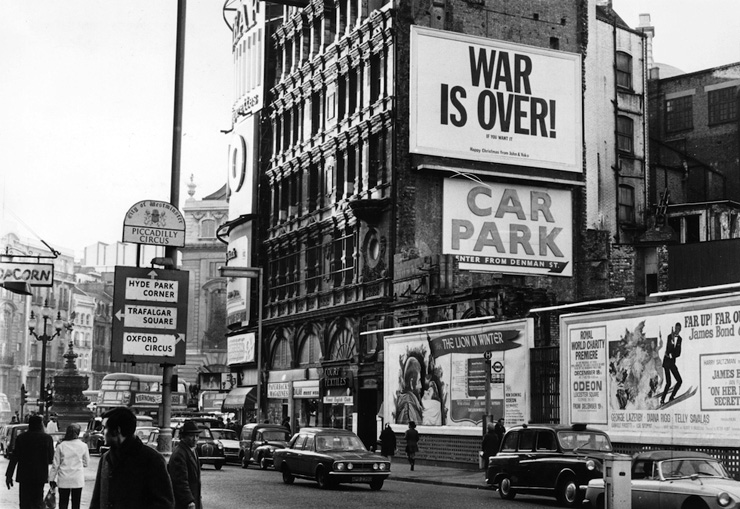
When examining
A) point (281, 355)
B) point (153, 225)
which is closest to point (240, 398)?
point (281, 355)

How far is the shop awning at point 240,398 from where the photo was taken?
69250 millimetres

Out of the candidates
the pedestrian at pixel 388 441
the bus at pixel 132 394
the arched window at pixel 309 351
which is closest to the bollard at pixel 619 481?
the pedestrian at pixel 388 441

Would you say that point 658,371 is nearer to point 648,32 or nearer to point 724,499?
Result: point 724,499

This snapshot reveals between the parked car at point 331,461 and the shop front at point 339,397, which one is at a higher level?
the shop front at point 339,397

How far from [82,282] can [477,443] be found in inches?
4964

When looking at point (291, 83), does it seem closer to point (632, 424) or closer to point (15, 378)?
point (632, 424)

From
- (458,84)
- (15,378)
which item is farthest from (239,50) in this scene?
(15,378)

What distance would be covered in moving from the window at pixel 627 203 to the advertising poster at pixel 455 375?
63.2ft

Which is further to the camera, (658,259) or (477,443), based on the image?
(658,259)

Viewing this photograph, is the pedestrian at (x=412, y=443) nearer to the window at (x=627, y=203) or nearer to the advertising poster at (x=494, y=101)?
the advertising poster at (x=494, y=101)

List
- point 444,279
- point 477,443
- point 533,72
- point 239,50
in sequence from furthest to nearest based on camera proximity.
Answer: point 239,50 < point 533,72 < point 444,279 < point 477,443

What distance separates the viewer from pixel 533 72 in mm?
57250

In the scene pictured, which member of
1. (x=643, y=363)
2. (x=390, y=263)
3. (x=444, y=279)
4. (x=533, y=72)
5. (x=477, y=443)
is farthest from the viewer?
(x=533, y=72)

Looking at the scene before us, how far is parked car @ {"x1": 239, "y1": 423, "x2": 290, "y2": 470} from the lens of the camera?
136 feet
